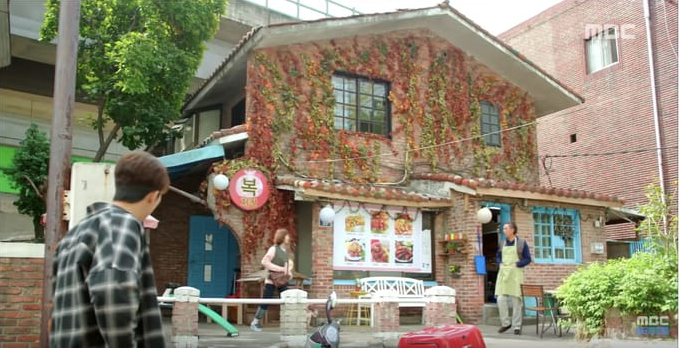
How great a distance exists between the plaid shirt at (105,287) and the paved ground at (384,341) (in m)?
5.94

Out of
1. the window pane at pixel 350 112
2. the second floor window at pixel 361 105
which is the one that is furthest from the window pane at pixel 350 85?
the window pane at pixel 350 112

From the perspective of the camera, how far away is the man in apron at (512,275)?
1008 centimetres

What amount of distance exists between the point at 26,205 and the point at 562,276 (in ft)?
39.8

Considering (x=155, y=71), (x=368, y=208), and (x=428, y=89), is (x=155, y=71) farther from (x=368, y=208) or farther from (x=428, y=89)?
(x=428, y=89)

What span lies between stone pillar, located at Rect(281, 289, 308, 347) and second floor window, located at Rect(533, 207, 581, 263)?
Answer: 702 cm

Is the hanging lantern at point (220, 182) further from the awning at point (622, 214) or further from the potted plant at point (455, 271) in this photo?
the awning at point (622, 214)

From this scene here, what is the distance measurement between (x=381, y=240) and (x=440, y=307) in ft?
13.8

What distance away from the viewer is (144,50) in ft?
41.9

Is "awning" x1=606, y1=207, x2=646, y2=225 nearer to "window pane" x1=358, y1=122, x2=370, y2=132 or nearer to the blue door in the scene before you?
"window pane" x1=358, y1=122, x2=370, y2=132

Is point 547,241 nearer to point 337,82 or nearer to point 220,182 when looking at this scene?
point 337,82

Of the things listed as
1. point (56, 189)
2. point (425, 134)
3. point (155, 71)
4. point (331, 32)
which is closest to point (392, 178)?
point (425, 134)

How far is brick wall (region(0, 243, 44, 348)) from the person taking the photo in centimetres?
634

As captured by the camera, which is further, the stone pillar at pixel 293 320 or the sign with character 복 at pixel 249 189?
the sign with character 복 at pixel 249 189

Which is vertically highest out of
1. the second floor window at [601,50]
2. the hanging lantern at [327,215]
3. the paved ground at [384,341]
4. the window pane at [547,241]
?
the second floor window at [601,50]
